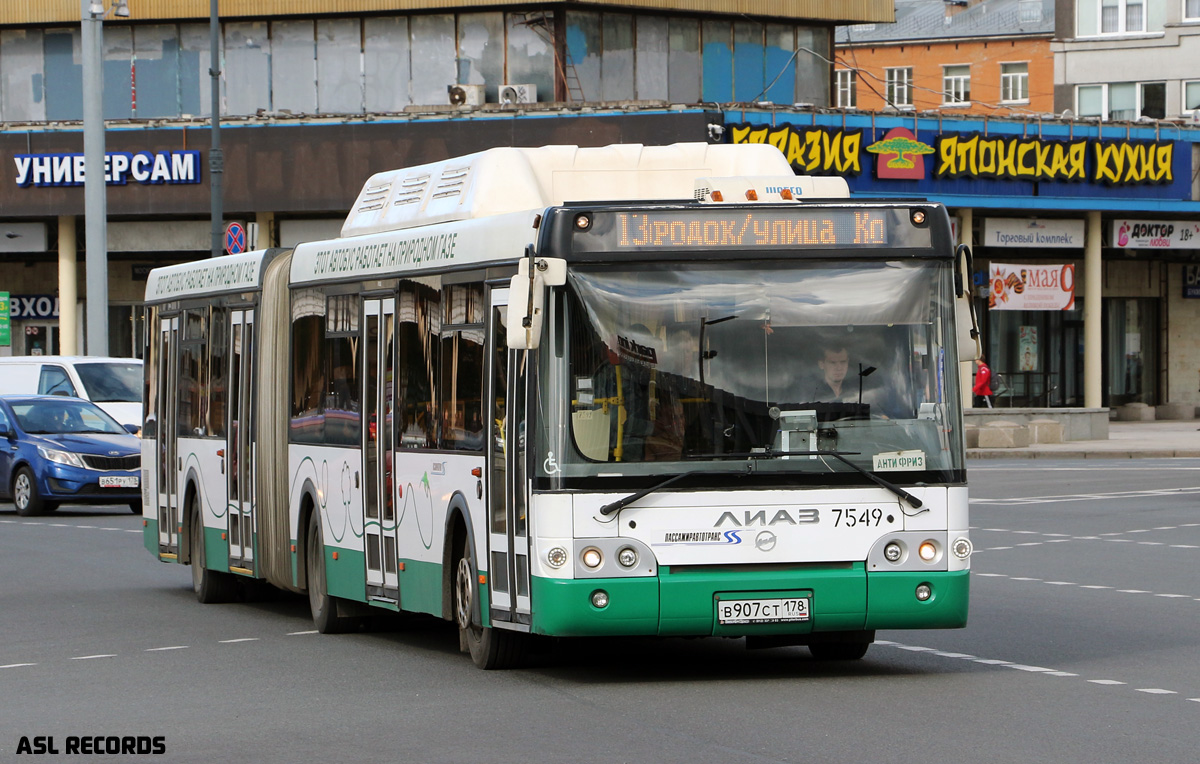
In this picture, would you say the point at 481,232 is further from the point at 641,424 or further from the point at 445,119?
the point at 445,119

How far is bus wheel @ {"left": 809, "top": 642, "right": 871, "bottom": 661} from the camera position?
37.5ft

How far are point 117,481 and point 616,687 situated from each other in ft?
54.1

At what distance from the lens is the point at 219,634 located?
13461mm

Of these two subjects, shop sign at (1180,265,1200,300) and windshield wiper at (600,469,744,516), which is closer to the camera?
windshield wiper at (600,469,744,516)

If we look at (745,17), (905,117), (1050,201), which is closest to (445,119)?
(745,17)

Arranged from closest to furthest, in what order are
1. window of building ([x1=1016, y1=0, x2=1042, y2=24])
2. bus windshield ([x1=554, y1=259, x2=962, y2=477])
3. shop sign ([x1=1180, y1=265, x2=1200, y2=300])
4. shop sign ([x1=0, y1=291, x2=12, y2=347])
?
bus windshield ([x1=554, y1=259, x2=962, y2=477]) < shop sign ([x1=0, y1=291, x2=12, y2=347]) < shop sign ([x1=1180, y1=265, x2=1200, y2=300]) < window of building ([x1=1016, y1=0, x2=1042, y2=24])

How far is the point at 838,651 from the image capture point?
1158cm

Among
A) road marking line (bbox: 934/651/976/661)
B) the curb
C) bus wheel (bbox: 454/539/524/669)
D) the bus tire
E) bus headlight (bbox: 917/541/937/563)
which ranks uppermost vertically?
bus headlight (bbox: 917/541/937/563)

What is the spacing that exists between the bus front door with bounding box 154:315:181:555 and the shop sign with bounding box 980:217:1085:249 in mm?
31163

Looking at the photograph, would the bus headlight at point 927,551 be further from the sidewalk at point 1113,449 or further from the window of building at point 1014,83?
the window of building at point 1014,83

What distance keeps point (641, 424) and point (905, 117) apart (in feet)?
110

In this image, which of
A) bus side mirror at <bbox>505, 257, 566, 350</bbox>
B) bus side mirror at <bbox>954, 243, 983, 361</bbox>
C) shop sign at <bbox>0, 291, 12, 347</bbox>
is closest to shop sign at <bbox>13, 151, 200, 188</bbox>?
shop sign at <bbox>0, 291, 12, 347</bbox>

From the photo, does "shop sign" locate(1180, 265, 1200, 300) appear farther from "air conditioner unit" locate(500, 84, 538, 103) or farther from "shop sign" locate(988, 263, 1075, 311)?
"air conditioner unit" locate(500, 84, 538, 103)

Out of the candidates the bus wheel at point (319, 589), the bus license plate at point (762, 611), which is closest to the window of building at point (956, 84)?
the bus wheel at point (319, 589)
